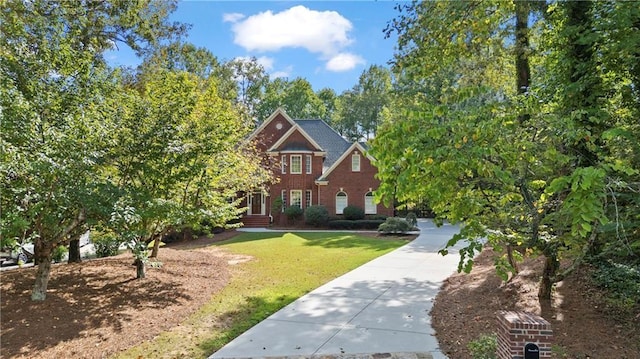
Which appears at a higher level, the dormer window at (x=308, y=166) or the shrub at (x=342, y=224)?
the dormer window at (x=308, y=166)

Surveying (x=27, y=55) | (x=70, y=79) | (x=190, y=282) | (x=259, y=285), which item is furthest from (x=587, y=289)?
(x=27, y=55)

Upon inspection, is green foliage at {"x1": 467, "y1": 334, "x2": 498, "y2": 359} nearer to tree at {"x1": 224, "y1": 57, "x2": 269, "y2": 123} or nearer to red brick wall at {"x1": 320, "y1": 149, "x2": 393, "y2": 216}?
red brick wall at {"x1": 320, "y1": 149, "x2": 393, "y2": 216}

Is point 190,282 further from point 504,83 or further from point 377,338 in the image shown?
point 504,83

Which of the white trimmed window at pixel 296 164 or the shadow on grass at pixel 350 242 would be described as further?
the white trimmed window at pixel 296 164

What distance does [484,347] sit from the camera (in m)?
5.26

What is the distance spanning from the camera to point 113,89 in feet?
26.6

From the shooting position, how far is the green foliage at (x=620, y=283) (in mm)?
6160

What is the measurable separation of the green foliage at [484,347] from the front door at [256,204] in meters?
24.9

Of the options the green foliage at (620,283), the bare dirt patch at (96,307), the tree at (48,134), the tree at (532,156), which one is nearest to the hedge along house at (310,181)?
the bare dirt patch at (96,307)

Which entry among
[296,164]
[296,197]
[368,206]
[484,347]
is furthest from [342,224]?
[484,347]

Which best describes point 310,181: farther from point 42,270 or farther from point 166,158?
point 42,270

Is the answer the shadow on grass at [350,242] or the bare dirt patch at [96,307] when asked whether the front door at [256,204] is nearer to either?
the shadow on grass at [350,242]

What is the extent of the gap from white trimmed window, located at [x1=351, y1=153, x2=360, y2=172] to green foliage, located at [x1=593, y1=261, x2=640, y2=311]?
69.9 feet

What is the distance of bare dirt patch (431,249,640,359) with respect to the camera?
5.39m
